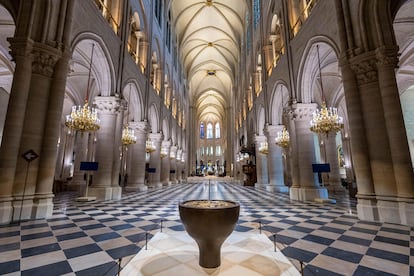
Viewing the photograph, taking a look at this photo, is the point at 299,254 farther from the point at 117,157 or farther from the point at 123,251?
the point at 117,157

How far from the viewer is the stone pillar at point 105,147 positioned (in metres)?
8.12

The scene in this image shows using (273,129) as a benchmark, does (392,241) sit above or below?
below

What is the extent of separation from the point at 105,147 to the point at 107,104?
193cm

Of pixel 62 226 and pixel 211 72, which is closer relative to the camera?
pixel 62 226

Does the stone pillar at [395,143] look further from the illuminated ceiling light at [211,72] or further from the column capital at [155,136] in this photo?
the illuminated ceiling light at [211,72]

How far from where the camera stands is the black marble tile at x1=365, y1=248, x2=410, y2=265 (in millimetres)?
2471

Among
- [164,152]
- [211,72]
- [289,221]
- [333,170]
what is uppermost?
[211,72]

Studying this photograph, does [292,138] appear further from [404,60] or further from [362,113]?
[404,60]

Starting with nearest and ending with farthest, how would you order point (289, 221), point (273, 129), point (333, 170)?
point (289, 221) < point (273, 129) < point (333, 170)

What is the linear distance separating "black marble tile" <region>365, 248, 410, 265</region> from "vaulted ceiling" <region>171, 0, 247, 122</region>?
2313 cm

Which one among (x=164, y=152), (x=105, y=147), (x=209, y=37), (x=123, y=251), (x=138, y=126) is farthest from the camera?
(x=209, y=37)

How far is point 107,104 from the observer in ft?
28.4

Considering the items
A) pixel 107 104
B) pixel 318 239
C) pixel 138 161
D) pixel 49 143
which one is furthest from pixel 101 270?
pixel 138 161

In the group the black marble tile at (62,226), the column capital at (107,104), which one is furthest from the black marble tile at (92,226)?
the column capital at (107,104)
